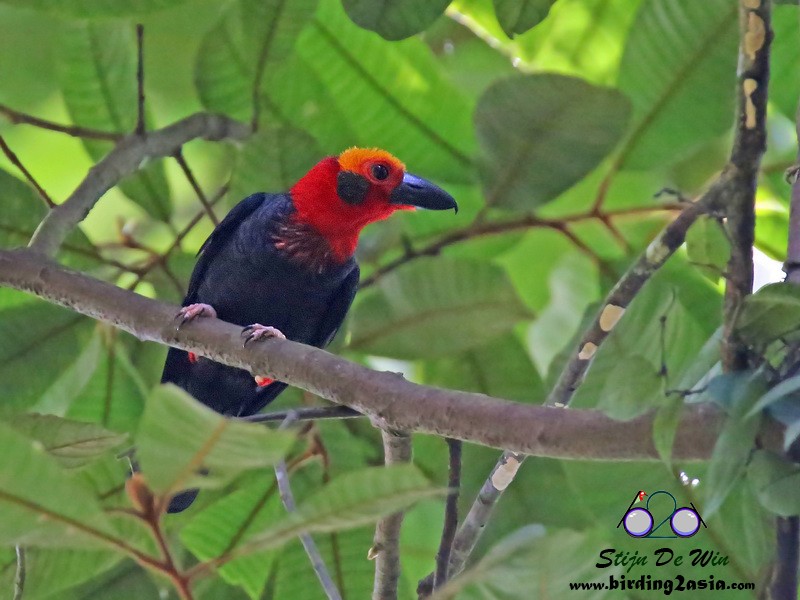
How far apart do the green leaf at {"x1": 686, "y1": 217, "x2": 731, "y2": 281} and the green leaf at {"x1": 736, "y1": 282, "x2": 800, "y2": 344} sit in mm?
474

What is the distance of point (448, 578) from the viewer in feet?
6.28

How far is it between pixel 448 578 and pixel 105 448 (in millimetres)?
711

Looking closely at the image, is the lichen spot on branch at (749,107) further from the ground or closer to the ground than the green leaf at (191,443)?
further from the ground

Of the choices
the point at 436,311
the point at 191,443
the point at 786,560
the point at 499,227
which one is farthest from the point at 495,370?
the point at 191,443

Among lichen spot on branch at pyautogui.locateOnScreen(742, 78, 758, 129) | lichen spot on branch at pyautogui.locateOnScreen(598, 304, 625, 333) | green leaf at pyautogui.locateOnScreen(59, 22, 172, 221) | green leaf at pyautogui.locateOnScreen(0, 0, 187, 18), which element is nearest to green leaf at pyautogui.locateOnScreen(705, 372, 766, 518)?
lichen spot on branch at pyautogui.locateOnScreen(598, 304, 625, 333)

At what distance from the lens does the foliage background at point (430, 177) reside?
8.54ft


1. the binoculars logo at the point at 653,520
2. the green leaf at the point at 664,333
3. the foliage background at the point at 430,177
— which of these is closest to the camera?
the green leaf at the point at 664,333

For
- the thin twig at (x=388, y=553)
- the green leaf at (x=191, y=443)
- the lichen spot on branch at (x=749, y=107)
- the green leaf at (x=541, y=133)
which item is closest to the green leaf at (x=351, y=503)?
the green leaf at (x=191, y=443)

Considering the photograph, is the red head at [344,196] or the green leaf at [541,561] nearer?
the green leaf at [541,561]

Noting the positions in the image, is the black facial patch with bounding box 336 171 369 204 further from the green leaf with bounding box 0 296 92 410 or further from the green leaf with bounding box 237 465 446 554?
the green leaf with bounding box 237 465 446 554

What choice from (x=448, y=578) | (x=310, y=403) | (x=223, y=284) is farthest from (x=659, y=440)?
(x=223, y=284)

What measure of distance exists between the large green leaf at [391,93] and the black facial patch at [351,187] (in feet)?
0.90

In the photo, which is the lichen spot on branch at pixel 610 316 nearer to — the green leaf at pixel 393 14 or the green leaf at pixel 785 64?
the green leaf at pixel 393 14

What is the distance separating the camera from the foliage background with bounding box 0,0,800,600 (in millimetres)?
2602
